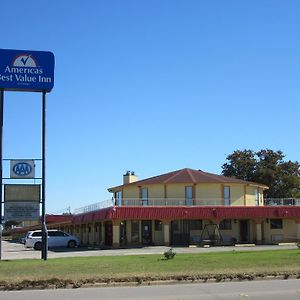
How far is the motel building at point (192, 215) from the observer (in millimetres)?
49938

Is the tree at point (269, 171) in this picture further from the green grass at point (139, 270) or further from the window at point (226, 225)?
the green grass at point (139, 270)

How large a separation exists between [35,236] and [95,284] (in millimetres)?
34462

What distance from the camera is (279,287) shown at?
14.5 metres

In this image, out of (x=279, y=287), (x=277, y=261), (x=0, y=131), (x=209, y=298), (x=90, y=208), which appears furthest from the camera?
(x=90, y=208)

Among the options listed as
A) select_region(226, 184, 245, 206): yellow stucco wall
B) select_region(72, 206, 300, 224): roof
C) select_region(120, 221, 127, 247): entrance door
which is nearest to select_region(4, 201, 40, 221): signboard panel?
select_region(72, 206, 300, 224): roof

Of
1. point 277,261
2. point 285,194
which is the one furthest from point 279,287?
point 285,194

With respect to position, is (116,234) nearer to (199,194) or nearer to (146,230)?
(146,230)

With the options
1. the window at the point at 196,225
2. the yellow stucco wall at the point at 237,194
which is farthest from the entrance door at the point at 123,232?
the yellow stucco wall at the point at 237,194

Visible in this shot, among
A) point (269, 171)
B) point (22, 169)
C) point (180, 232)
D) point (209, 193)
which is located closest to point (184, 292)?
point (22, 169)

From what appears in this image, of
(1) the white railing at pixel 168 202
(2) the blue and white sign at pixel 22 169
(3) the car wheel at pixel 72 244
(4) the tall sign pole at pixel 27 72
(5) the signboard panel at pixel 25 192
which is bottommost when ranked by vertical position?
(3) the car wheel at pixel 72 244

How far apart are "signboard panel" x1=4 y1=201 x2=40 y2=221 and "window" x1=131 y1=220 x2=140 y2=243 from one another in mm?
25896

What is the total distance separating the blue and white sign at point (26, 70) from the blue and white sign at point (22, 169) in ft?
11.2

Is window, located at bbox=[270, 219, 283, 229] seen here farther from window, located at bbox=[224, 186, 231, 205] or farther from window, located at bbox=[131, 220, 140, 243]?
window, located at bbox=[131, 220, 140, 243]

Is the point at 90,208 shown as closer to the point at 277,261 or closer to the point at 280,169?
Result: the point at 280,169
